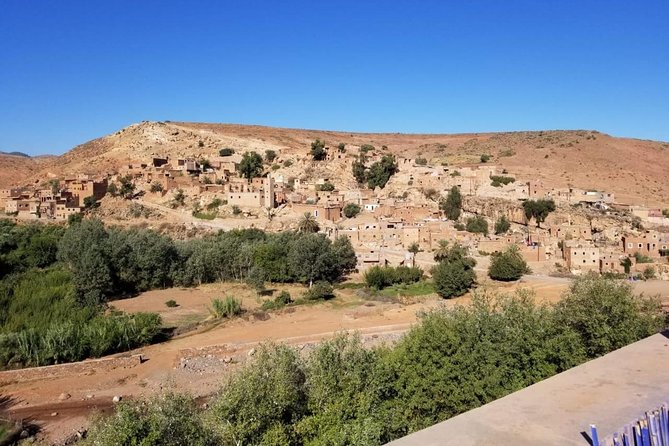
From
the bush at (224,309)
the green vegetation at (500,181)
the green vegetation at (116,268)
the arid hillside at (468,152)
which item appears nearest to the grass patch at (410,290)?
the green vegetation at (116,268)

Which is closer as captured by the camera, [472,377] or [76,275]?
[472,377]

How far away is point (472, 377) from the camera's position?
9.11 m

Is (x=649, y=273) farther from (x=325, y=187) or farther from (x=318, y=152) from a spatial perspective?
(x=318, y=152)

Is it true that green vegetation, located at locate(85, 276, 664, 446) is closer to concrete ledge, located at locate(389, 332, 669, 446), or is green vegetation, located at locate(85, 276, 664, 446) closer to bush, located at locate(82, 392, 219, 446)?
bush, located at locate(82, 392, 219, 446)

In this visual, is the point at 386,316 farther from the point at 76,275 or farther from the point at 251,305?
the point at 76,275

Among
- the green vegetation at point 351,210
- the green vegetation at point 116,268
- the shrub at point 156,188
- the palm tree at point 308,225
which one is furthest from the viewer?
the shrub at point 156,188

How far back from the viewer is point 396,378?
32.4ft

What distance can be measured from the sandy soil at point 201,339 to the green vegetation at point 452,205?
32.6ft

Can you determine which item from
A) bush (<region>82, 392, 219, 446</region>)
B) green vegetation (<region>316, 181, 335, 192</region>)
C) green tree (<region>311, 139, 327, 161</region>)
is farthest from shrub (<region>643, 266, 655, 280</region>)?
green tree (<region>311, 139, 327, 161</region>)

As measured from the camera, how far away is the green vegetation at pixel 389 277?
2702 centimetres

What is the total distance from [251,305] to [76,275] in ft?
28.2

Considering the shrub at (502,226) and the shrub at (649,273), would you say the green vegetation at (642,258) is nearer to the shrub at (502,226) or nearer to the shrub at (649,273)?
the shrub at (649,273)

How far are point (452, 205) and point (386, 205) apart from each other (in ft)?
15.5

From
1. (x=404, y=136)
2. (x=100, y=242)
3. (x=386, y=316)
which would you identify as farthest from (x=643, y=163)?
(x=100, y=242)
